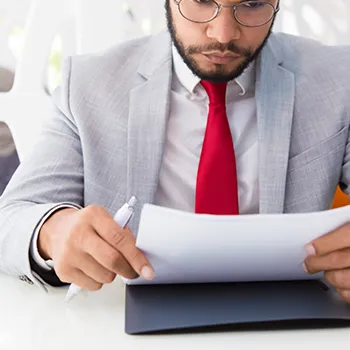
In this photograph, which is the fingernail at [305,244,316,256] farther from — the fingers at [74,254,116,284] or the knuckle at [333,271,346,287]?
the fingers at [74,254,116,284]

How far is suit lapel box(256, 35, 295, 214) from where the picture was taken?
4.13 ft

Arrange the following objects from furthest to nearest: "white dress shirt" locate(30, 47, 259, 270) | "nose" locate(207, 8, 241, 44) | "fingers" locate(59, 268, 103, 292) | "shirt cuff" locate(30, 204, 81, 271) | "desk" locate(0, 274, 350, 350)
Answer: "white dress shirt" locate(30, 47, 259, 270) < "nose" locate(207, 8, 241, 44) < "shirt cuff" locate(30, 204, 81, 271) < "fingers" locate(59, 268, 103, 292) < "desk" locate(0, 274, 350, 350)

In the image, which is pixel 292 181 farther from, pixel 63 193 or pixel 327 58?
pixel 63 193

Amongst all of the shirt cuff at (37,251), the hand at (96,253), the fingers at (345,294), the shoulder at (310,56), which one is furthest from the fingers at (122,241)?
the shoulder at (310,56)

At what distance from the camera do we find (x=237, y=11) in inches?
48.5

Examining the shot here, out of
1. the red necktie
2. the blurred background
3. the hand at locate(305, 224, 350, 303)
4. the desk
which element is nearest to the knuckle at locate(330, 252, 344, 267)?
the hand at locate(305, 224, 350, 303)

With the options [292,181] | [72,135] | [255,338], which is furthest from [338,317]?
[72,135]

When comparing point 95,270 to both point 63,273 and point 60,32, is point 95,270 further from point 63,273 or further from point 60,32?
point 60,32

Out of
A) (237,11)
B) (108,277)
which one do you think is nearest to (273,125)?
(237,11)

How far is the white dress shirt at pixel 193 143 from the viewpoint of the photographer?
1.31 m

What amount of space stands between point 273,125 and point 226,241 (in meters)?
0.50

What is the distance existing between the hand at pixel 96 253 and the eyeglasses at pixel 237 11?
19.8 inches

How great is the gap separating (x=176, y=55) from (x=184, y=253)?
2.01 ft

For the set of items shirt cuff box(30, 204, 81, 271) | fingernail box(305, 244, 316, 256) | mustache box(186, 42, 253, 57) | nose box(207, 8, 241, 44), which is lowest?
shirt cuff box(30, 204, 81, 271)
